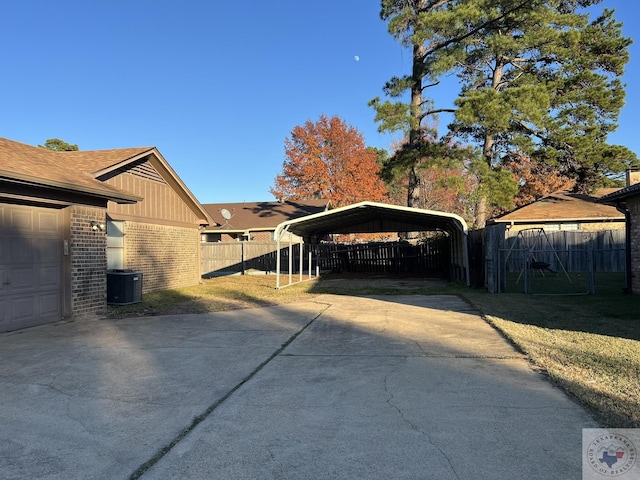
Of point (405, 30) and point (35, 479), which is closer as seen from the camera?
point (35, 479)

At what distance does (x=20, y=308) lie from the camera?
8227mm

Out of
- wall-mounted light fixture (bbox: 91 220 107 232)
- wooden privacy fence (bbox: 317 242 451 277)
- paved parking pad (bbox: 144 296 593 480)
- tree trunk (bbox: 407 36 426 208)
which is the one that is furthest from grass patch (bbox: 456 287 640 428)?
tree trunk (bbox: 407 36 426 208)

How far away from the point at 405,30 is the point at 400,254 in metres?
11.5

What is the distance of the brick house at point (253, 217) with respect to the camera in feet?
96.3

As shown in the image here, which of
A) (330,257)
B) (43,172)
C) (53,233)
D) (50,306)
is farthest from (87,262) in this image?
(330,257)

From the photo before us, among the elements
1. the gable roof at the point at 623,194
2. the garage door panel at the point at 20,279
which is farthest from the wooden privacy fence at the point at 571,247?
the garage door panel at the point at 20,279

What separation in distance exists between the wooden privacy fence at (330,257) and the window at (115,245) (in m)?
12.0

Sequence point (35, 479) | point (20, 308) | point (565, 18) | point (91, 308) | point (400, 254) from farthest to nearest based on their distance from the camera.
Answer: point (400, 254) < point (565, 18) < point (91, 308) < point (20, 308) < point (35, 479)

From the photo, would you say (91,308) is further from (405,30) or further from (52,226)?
(405,30)

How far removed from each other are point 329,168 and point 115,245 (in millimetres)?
28284

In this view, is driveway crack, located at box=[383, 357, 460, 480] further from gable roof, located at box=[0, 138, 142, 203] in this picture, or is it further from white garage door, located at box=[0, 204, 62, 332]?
white garage door, located at box=[0, 204, 62, 332]

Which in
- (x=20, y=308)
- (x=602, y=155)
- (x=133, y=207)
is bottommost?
(x=20, y=308)

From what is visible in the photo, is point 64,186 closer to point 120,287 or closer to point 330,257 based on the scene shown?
point 120,287

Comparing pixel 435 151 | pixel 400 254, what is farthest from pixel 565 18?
pixel 400 254
